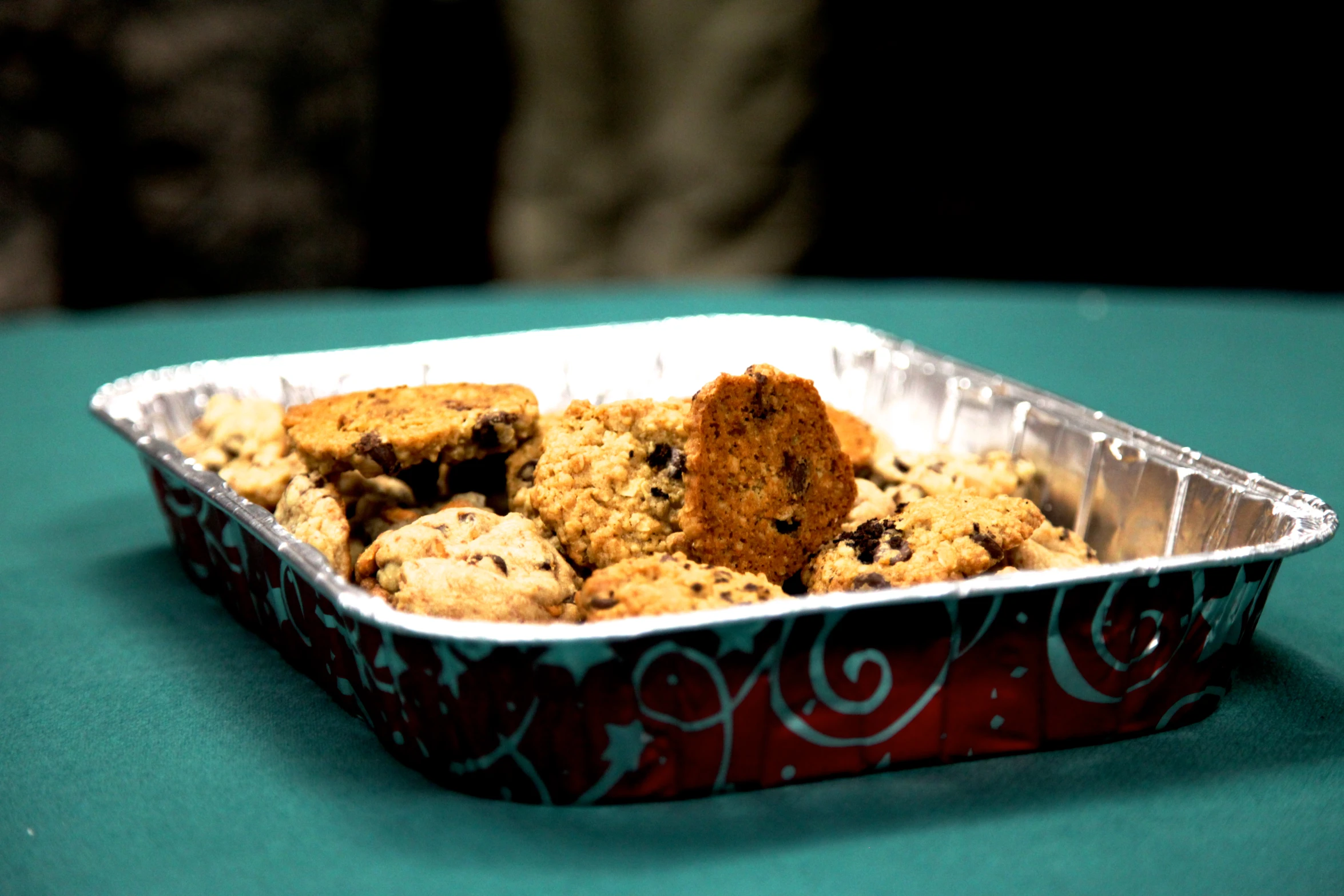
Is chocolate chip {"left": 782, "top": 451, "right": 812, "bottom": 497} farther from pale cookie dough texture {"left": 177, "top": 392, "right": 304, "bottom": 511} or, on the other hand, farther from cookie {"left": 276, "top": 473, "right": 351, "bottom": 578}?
pale cookie dough texture {"left": 177, "top": 392, "right": 304, "bottom": 511}

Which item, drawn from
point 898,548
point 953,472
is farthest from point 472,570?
point 953,472

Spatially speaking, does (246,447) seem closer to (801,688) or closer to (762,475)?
(762,475)

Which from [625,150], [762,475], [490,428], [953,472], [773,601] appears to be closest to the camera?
[773,601]

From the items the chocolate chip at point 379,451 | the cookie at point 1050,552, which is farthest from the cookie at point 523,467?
the cookie at point 1050,552

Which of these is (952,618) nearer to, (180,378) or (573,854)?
(573,854)

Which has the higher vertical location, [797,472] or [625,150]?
[797,472]

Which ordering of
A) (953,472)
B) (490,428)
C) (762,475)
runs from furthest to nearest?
(953,472)
(490,428)
(762,475)

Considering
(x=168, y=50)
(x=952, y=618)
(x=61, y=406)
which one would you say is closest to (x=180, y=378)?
(x=61, y=406)
